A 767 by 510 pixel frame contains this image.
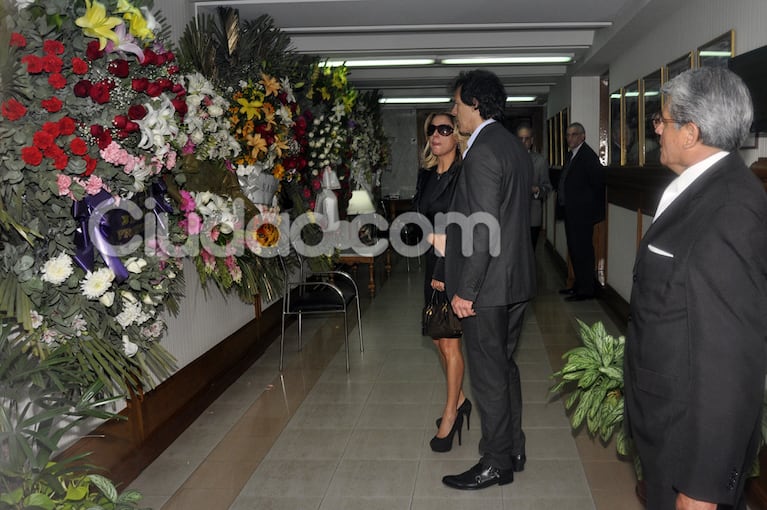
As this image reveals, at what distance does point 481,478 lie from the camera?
11.3 ft

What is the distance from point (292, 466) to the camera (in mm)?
3805

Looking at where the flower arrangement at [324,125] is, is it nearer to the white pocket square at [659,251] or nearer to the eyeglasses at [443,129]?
the eyeglasses at [443,129]

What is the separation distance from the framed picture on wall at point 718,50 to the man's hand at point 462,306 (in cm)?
177

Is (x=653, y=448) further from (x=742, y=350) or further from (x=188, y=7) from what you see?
(x=188, y=7)

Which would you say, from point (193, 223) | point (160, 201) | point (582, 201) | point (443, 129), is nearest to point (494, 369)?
point (443, 129)

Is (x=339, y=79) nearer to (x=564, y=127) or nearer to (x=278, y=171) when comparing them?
(x=278, y=171)

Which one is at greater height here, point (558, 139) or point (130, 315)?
point (558, 139)

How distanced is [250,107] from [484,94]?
5.66 ft

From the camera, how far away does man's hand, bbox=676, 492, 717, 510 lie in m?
1.67

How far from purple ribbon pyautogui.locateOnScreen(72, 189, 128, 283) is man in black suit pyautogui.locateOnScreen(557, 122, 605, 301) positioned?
20.1ft

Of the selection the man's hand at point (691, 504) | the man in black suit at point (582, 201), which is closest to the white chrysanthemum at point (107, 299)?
the man's hand at point (691, 504)

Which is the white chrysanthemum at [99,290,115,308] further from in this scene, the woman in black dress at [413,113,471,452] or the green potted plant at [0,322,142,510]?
the woman in black dress at [413,113,471,452]

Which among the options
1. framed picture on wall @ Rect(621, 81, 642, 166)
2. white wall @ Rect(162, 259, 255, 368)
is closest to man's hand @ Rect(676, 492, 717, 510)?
white wall @ Rect(162, 259, 255, 368)

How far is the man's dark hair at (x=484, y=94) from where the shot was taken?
10.5 ft
